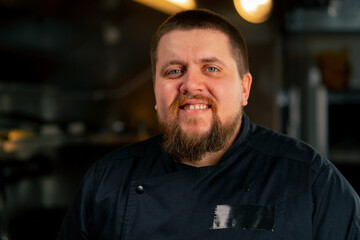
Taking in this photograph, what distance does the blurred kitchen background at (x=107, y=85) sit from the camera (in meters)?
2.26

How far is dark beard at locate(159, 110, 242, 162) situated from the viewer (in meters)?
1.00

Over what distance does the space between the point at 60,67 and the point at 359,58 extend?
243 centimetres

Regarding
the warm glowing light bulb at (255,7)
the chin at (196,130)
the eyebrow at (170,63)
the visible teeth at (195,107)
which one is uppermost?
the warm glowing light bulb at (255,7)

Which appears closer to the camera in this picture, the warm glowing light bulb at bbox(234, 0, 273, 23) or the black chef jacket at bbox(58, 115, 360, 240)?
the black chef jacket at bbox(58, 115, 360, 240)

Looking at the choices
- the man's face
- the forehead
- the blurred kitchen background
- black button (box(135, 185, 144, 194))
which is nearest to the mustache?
the man's face

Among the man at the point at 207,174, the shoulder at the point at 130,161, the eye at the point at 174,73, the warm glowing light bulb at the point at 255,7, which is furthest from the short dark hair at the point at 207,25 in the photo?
the warm glowing light bulb at the point at 255,7

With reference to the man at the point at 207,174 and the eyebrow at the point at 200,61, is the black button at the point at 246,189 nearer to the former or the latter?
the man at the point at 207,174

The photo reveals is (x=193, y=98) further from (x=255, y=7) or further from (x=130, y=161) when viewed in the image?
(x=255, y=7)

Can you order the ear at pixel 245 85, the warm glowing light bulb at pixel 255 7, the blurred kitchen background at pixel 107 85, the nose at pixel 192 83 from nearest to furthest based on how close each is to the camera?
the nose at pixel 192 83
the ear at pixel 245 85
the blurred kitchen background at pixel 107 85
the warm glowing light bulb at pixel 255 7

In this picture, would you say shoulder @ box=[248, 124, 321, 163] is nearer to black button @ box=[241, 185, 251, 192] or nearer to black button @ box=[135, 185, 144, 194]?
black button @ box=[241, 185, 251, 192]

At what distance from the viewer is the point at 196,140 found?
1.00 metres

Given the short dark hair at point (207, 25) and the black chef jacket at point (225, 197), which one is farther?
the short dark hair at point (207, 25)

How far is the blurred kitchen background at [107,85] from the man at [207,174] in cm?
80

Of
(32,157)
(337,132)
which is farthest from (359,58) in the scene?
(32,157)
